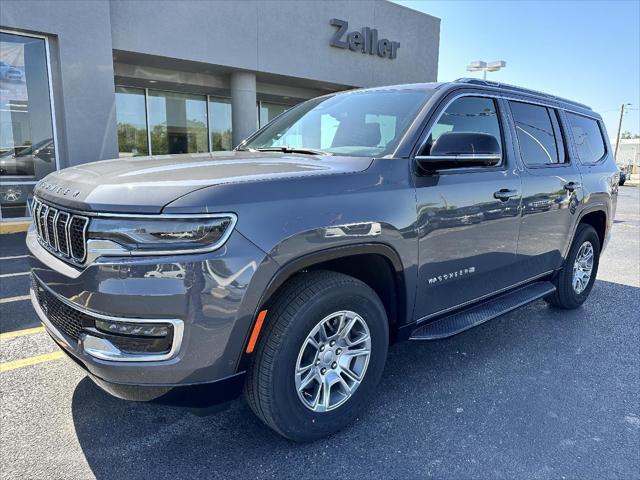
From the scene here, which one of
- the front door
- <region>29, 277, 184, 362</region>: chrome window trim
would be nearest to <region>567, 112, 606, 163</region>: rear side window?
the front door

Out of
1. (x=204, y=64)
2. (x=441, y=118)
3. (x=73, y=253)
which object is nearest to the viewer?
(x=73, y=253)

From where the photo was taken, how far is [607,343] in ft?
13.2

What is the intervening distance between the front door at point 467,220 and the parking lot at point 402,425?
23.2 inches

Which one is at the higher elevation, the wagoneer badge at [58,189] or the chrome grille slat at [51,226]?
the wagoneer badge at [58,189]

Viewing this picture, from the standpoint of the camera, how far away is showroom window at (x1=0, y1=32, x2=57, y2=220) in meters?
8.74

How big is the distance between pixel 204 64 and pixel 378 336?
1000cm

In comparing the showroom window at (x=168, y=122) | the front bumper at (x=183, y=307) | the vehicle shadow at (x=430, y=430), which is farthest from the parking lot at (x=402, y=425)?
the showroom window at (x=168, y=122)

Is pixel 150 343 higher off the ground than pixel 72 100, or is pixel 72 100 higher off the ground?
pixel 72 100

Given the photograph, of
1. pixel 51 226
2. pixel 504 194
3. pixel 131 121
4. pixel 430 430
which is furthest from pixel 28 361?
pixel 131 121

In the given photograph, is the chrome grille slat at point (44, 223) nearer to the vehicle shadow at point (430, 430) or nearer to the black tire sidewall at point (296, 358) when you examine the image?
the vehicle shadow at point (430, 430)

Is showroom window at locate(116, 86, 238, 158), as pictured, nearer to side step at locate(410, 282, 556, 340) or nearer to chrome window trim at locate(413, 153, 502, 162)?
side step at locate(410, 282, 556, 340)

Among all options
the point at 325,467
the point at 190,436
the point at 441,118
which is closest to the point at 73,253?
the point at 190,436

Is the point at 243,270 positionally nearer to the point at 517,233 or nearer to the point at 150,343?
the point at 150,343

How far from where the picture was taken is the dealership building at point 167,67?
28.8ft
